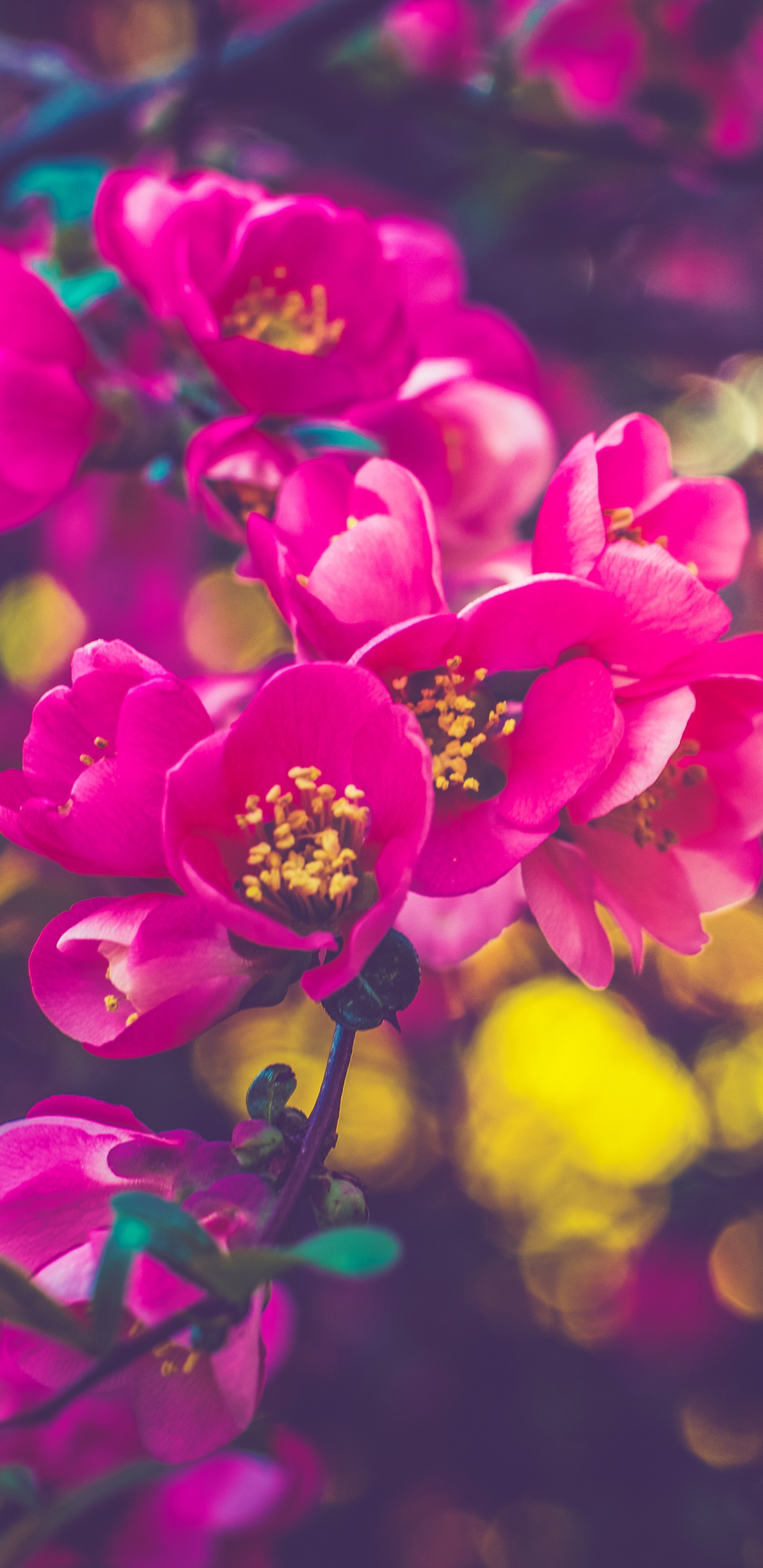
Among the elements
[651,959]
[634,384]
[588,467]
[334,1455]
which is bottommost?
[334,1455]

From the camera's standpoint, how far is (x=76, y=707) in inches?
13.4

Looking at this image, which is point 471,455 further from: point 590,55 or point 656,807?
point 590,55

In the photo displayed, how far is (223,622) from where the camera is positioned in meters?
1.25

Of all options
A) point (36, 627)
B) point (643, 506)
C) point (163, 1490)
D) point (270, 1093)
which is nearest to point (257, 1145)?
point (270, 1093)

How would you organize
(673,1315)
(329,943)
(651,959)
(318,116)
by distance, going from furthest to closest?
(673,1315), (651,959), (318,116), (329,943)

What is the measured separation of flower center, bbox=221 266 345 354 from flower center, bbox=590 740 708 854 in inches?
11.1

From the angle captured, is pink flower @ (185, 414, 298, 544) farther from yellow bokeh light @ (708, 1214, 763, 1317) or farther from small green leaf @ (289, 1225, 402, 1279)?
yellow bokeh light @ (708, 1214, 763, 1317)

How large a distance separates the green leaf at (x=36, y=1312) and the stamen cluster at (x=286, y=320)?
0.43m

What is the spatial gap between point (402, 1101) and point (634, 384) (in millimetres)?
968

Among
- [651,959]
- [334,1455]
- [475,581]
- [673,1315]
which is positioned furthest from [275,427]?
[673,1315]

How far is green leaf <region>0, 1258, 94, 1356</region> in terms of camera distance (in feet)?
0.87

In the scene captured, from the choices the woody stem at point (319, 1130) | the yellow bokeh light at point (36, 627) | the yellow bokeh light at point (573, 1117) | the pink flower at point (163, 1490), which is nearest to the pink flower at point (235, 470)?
the woody stem at point (319, 1130)

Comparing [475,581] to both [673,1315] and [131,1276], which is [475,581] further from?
[673,1315]

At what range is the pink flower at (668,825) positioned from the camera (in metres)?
0.34
